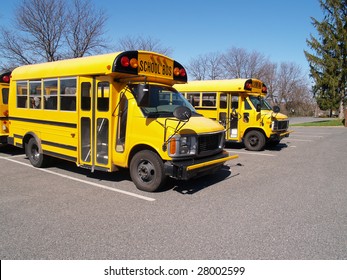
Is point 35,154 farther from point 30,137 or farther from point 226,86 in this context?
point 226,86

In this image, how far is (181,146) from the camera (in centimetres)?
517

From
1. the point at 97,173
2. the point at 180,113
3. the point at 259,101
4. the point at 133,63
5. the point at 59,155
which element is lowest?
the point at 97,173

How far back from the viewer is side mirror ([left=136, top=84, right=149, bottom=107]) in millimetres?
5262

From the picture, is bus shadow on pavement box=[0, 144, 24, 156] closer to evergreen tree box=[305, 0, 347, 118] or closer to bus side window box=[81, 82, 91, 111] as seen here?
bus side window box=[81, 82, 91, 111]

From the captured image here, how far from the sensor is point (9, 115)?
28.3 ft

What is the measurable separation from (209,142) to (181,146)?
0.88 m

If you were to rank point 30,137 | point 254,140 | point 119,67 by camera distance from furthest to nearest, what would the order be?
point 254,140 < point 30,137 < point 119,67

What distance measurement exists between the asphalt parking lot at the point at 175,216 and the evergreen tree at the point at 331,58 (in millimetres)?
25204

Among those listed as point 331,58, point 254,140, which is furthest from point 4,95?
point 331,58

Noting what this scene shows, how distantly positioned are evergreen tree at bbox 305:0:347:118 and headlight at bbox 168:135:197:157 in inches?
1114

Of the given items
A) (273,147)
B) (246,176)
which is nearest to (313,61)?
(273,147)

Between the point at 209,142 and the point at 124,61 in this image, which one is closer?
the point at 124,61

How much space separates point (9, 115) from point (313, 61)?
2974 centimetres
